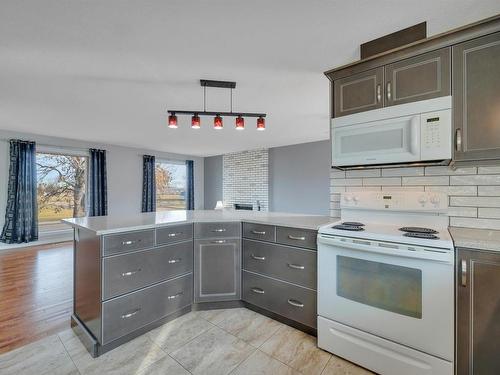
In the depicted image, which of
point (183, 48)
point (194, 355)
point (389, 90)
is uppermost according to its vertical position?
point (183, 48)

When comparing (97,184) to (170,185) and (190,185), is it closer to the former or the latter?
(170,185)

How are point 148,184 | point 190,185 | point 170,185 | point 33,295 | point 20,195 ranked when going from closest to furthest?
point 33,295
point 20,195
point 148,184
point 170,185
point 190,185

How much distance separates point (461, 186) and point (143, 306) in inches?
103

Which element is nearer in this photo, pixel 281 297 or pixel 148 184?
pixel 281 297

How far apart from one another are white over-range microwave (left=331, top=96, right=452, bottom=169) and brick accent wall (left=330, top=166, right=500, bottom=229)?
158 millimetres

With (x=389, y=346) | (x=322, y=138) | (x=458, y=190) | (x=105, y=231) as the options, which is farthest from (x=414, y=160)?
(x=322, y=138)

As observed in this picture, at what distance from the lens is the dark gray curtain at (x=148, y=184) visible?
22.4 ft

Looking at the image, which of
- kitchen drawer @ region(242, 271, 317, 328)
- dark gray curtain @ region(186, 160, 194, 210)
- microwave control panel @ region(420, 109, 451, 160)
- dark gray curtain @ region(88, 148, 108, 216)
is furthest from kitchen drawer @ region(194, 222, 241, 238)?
dark gray curtain @ region(186, 160, 194, 210)

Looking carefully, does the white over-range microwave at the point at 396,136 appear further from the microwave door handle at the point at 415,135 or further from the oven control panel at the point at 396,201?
the oven control panel at the point at 396,201

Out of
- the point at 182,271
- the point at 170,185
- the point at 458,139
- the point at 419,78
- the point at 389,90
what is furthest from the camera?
the point at 170,185

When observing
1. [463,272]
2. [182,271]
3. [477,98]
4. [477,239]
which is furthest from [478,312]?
[182,271]

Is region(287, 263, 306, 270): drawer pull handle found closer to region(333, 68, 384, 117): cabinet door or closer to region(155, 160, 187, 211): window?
region(333, 68, 384, 117): cabinet door

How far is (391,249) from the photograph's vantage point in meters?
1.48

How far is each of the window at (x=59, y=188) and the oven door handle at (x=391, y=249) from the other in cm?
619
